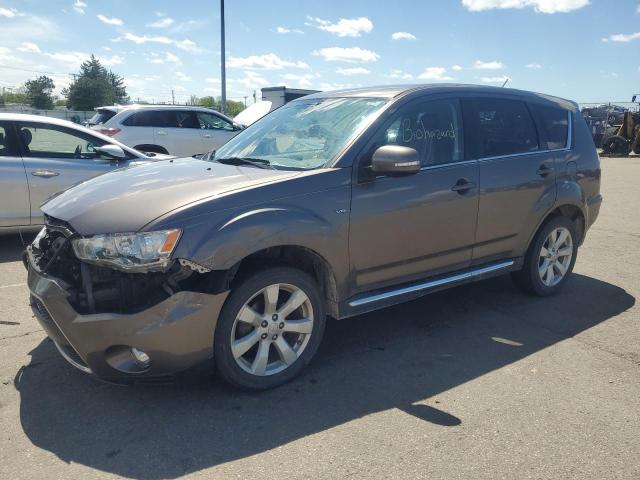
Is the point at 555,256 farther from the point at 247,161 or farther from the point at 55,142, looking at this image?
the point at 55,142

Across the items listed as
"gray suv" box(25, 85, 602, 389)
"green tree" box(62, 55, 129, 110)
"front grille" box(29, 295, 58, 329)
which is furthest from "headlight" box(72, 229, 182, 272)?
"green tree" box(62, 55, 129, 110)

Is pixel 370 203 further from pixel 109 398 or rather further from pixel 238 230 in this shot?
pixel 109 398

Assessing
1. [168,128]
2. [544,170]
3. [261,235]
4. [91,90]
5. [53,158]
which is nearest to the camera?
[261,235]

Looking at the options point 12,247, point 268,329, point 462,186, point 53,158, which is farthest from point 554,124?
point 12,247

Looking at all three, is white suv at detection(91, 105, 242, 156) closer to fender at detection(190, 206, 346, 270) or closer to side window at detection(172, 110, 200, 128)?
side window at detection(172, 110, 200, 128)

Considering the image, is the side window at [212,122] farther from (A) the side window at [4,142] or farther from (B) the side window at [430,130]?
(B) the side window at [430,130]

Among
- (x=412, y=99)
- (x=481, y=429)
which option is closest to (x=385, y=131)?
(x=412, y=99)

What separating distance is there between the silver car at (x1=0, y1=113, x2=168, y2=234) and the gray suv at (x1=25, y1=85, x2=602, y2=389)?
9.59 ft

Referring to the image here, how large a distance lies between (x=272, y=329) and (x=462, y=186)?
1.84 meters

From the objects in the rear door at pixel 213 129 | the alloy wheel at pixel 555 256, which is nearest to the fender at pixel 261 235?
the alloy wheel at pixel 555 256

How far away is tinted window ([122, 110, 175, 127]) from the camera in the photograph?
11.3 metres

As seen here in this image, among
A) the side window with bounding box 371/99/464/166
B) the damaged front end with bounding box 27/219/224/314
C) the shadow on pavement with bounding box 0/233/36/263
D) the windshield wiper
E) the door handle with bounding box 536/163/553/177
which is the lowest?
the shadow on pavement with bounding box 0/233/36/263

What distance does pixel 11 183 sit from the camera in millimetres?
6207

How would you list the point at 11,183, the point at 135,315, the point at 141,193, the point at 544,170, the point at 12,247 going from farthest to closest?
1. the point at 12,247
2. the point at 11,183
3. the point at 544,170
4. the point at 141,193
5. the point at 135,315
